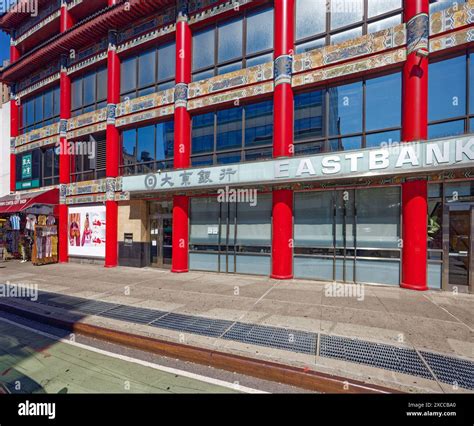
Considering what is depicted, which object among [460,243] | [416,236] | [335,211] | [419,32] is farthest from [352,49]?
[460,243]

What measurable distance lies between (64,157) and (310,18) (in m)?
15.6

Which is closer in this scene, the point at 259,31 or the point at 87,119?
the point at 259,31

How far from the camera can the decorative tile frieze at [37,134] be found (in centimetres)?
1648

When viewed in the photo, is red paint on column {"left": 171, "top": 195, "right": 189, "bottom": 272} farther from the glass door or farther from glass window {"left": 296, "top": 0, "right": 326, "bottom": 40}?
the glass door

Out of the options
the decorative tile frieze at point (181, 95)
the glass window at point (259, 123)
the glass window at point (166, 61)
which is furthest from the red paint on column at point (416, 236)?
the glass window at point (166, 61)

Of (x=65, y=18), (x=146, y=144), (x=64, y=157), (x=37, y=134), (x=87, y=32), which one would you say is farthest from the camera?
(x=37, y=134)

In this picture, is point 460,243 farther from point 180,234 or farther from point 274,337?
point 180,234

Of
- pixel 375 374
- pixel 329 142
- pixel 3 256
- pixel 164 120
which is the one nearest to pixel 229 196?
pixel 329 142

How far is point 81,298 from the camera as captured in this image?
289 inches

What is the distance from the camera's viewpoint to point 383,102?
9.00 metres

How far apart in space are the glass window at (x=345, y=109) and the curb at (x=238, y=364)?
27.9 ft

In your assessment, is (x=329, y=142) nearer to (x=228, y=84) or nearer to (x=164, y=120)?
(x=228, y=84)

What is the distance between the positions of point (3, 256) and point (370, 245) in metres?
21.8

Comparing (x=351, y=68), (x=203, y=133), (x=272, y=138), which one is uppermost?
(x=351, y=68)
